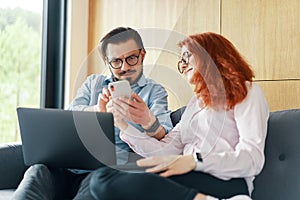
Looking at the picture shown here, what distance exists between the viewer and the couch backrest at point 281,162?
1.27 metres

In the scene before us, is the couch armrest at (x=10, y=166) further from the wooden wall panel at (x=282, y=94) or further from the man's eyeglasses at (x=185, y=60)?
the wooden wall panel at (x=282, y=94)

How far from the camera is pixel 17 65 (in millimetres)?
2316

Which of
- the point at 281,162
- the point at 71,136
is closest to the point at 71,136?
the point at 71,136

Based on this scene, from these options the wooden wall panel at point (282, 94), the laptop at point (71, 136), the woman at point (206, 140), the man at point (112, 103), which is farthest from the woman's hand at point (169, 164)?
the wooden wall panel at point (282, 94)

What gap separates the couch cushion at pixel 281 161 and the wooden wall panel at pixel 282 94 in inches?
10.5

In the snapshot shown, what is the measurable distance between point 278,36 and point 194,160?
0.78m

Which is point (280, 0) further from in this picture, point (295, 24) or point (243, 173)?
point (243, 173)

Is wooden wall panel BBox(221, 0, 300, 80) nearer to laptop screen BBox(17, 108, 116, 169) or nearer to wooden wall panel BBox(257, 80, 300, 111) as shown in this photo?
wooden wall panel BBox(257, 80, 300, 111)

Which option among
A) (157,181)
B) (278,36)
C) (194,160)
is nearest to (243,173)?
(194,160)

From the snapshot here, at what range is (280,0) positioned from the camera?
1659 millimetres

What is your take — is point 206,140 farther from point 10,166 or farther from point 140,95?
point 10,166

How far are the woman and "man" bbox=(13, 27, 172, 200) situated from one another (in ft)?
0.14

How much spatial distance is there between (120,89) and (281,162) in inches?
22.7

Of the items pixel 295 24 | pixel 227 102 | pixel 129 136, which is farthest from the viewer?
pixel 295 24
